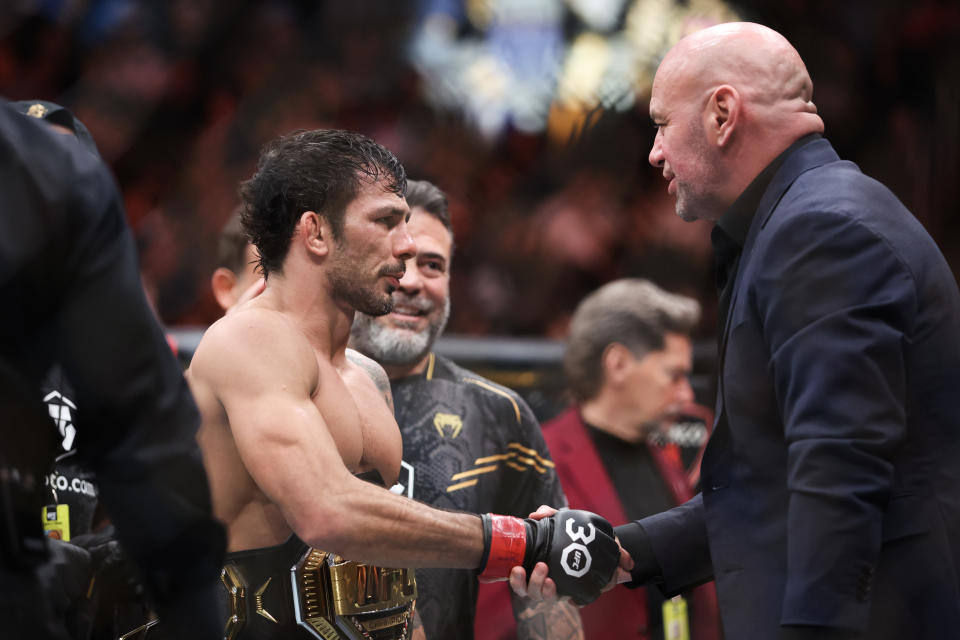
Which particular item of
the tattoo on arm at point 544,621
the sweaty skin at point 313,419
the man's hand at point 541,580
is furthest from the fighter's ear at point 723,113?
the tattoo on arm at point 544,621

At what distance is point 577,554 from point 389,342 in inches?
26.6

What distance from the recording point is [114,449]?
3.29 ft

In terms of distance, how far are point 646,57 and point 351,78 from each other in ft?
5.17

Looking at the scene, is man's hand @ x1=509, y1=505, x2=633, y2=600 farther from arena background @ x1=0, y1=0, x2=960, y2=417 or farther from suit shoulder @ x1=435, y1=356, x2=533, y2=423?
arena background @ x1=0, y1=0, x2=960, y2=417

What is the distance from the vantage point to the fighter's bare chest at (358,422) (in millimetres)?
1711

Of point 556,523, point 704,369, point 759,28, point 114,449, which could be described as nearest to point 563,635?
point 556,523

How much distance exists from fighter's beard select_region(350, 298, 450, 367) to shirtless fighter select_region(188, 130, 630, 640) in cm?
30

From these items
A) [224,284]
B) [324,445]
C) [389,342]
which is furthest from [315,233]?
[224,284]

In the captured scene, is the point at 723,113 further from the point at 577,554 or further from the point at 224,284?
the point at 224,284

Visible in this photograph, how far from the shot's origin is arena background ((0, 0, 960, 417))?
198 inches

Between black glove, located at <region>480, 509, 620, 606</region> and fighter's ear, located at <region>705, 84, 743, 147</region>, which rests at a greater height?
fighter's ear, located at <region>705, 84, 743, 147</region>

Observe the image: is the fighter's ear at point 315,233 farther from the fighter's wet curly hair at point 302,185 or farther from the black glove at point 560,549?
the black glove at point 560,549

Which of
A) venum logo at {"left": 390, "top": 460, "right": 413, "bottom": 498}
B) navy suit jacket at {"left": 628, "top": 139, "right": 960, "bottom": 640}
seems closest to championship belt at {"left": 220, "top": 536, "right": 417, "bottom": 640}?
venum logo at {"left": 390, "top": 460, "right": 413, "bottom": 498}

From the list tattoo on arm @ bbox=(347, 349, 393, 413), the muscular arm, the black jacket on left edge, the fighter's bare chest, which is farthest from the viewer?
tattoo on arm @ bbox=(347, 349, 393, 413)
